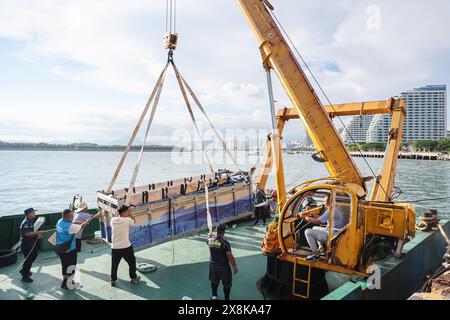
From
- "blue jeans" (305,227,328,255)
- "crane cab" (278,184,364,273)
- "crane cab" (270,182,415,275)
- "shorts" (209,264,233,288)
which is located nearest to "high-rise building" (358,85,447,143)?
"crane cab" (270,182,415,275)

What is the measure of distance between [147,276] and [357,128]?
518 ft

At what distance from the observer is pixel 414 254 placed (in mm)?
7195

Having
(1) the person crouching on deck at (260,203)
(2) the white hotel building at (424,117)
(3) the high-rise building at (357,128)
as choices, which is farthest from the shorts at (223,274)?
(2) the white hotel building at (424,117)

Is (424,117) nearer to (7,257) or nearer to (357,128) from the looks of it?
(357,128)

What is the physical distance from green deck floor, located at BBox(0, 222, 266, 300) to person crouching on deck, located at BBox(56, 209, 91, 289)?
324mm

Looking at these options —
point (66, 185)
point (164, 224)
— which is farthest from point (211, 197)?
point (66, 185)

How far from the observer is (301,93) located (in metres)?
7.34

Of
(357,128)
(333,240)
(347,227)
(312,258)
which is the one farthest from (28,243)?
(357,128)

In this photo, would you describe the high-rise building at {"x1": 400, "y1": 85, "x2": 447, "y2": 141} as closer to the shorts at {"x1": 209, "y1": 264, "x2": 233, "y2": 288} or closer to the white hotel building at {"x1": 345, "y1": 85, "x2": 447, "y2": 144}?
the white hotel building at {"x1": 345, "y1": 85, "x2": 447, "y2": 144}

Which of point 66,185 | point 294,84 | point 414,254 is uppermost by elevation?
point 294,84

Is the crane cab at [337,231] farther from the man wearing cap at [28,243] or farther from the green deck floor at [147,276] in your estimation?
the man wearing cap at [28,243]

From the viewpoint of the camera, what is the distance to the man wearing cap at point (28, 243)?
248 inches
